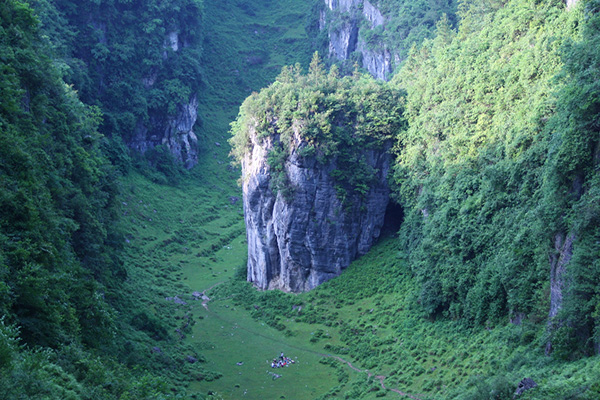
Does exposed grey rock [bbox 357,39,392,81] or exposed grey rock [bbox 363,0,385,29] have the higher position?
exposed grey rock [bbox 363,0,385,29]

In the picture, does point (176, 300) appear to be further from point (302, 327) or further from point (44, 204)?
point (44, 204)

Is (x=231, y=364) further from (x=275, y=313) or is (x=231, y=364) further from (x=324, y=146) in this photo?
(x=324, y=146)

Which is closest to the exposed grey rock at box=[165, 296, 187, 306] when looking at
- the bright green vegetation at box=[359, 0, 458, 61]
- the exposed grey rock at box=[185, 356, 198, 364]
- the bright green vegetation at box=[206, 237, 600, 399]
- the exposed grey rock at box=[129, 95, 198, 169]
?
the bright green vegetation at box=[206, 237, 600, 399]

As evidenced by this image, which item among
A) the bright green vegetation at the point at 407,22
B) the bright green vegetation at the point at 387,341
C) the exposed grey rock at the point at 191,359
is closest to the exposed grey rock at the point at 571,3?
the bright green vegetation at the point at 387,341

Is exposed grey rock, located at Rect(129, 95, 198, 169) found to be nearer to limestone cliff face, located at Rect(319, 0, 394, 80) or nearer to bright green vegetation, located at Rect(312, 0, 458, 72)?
bright green vegetation, located at Rect(312, 0, 458, 72)

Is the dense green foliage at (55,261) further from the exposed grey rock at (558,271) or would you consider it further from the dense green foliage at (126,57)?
the dense green foliage at (126,57)
